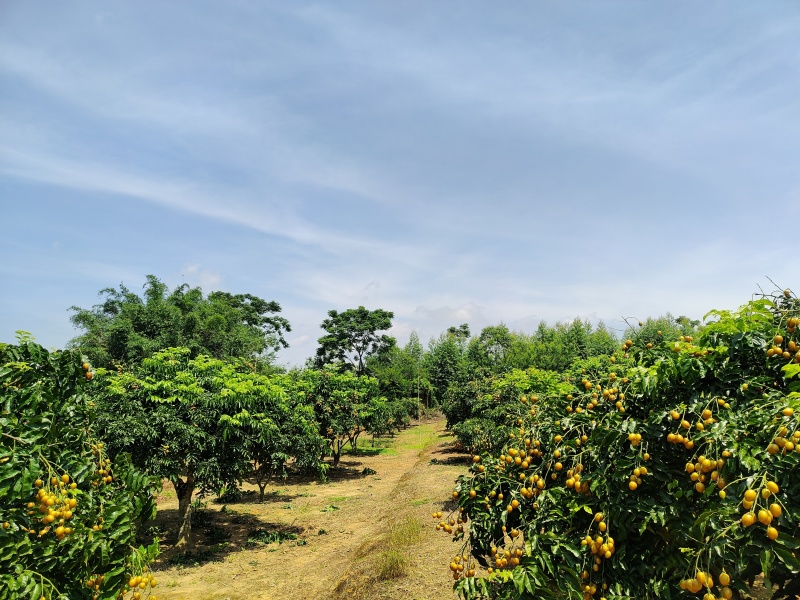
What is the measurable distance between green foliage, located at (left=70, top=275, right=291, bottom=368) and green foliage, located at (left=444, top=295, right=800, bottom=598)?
2900cm

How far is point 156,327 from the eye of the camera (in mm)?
32156

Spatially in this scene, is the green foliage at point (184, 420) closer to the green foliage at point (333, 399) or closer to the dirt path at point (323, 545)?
the dirt path at point (323, 545)

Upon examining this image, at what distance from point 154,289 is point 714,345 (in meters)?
38.0

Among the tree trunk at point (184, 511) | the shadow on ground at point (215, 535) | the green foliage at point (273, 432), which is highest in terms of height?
the green foliage at point (273, 432)

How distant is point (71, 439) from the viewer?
12.5 feet

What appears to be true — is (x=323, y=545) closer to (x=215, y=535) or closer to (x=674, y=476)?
(x=215, y=535)

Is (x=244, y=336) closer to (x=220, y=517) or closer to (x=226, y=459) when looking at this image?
(x=220, y=517)

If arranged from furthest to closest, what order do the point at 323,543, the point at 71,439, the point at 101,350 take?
the point at 101,350 → the point at 323,543 → the point at 71,439

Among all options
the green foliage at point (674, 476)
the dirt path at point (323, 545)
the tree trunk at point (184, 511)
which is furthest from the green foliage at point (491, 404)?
the tree trunk at point (184, 511)

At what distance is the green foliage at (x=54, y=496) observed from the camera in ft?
9.55

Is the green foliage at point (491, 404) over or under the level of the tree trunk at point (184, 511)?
over

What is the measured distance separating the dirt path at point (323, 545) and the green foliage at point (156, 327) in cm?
1510

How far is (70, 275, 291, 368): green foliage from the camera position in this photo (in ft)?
99.2

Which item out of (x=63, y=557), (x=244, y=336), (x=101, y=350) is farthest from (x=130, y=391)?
(x=244, y=336)
